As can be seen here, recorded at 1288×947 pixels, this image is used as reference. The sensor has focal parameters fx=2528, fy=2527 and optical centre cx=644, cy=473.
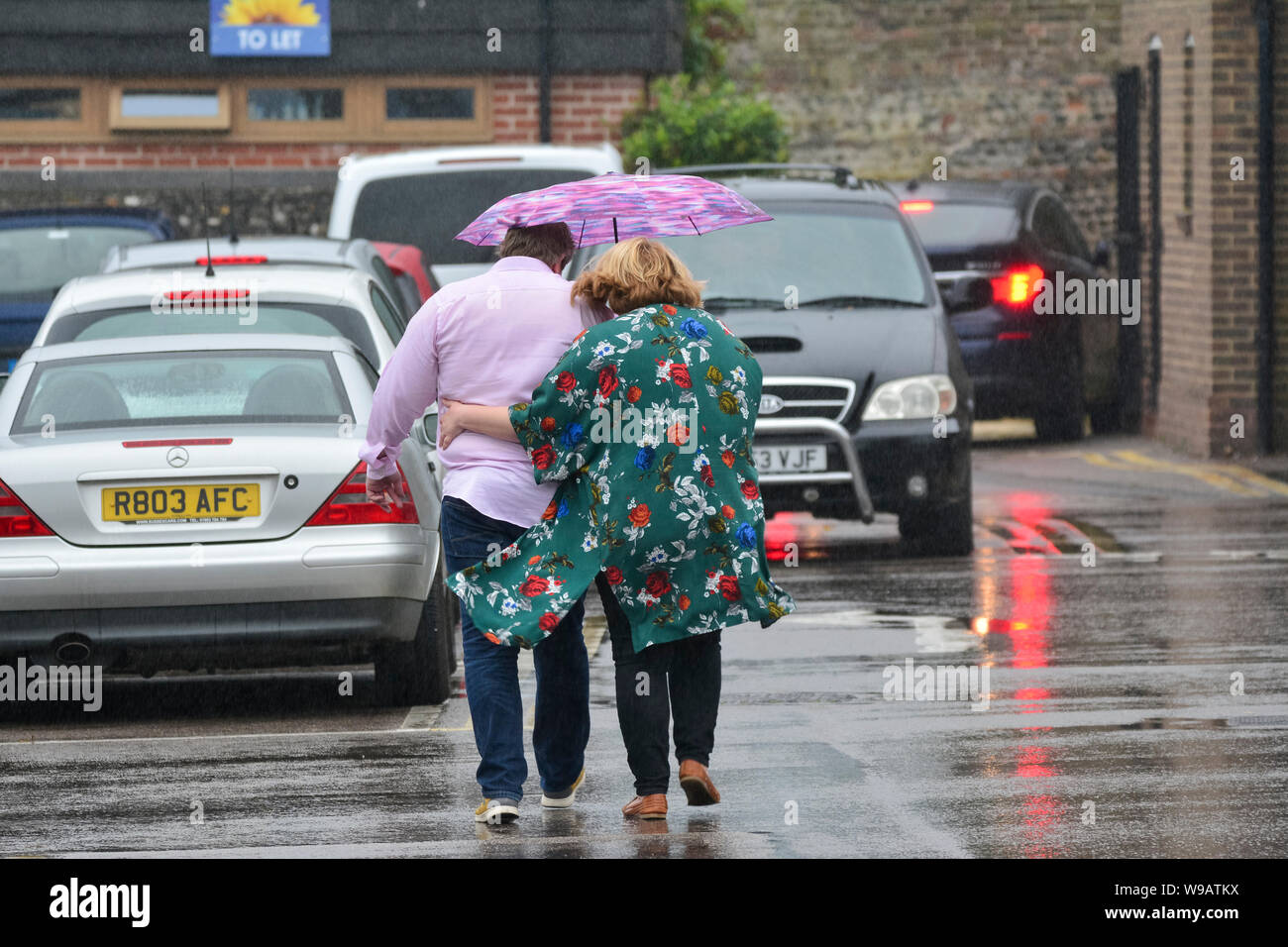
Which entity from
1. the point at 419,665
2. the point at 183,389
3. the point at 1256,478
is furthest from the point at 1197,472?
the point at 183,389

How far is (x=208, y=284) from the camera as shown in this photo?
10094 mm

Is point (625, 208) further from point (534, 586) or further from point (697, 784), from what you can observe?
point (697, 784)

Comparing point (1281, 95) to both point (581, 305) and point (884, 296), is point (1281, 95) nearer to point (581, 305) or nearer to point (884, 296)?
point (884, 296)

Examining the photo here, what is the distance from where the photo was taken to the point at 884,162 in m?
27.4

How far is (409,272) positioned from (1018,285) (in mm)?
6300

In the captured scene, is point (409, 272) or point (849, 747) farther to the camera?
point (409, 272)

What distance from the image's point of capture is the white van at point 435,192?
15453 mm

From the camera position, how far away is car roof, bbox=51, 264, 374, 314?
10.1 meters

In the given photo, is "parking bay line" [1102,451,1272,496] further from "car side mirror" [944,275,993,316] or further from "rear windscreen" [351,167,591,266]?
"rear windscreen" [351,167,591,266]

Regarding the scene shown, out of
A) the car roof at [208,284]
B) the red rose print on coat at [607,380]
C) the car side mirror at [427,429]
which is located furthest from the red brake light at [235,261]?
the red rose print on coat at [607,380]

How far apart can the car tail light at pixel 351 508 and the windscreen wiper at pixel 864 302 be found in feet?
16.3

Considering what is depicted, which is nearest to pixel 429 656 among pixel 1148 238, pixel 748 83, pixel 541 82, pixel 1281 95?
pixel 1281 95

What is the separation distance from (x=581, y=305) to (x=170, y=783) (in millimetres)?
1974

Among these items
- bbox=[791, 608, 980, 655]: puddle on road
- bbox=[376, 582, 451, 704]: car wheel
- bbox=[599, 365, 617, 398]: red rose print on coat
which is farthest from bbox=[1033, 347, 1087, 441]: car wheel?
bbox=[599, 365, 617, 398]: red rose print on coat
